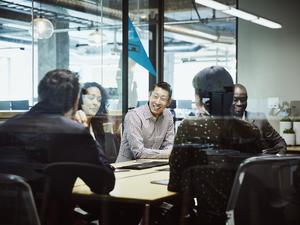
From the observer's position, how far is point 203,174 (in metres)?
2.36

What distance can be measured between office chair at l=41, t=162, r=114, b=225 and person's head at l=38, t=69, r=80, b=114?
0.96 feet

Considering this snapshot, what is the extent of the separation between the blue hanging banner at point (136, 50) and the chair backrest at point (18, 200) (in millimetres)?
3035

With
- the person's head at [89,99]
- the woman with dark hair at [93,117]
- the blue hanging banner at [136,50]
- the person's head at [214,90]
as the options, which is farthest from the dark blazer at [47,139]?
the blue hanging banner at [136,50]

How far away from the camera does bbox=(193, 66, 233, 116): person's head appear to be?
2855 millimetres

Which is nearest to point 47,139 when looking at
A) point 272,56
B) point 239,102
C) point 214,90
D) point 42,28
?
point 214,90

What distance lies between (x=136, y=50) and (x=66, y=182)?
9.78 ft

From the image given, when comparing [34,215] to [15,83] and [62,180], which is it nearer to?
[62,180]

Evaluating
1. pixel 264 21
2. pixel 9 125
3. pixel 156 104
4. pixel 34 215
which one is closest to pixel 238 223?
pixel 34 215

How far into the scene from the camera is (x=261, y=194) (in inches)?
89.0

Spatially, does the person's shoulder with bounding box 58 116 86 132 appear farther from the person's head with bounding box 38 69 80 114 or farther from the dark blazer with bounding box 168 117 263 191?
the dark blazer with bounding box 168 117 263 191

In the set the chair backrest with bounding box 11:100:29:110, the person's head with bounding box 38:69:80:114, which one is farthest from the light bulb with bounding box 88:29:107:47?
the person's head with bounding box 38:69:80:114

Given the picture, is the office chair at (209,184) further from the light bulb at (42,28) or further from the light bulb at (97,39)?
the light bulb at (97,39)

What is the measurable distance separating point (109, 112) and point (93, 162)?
2.38m

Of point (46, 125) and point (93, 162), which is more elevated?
point (46, 125)
